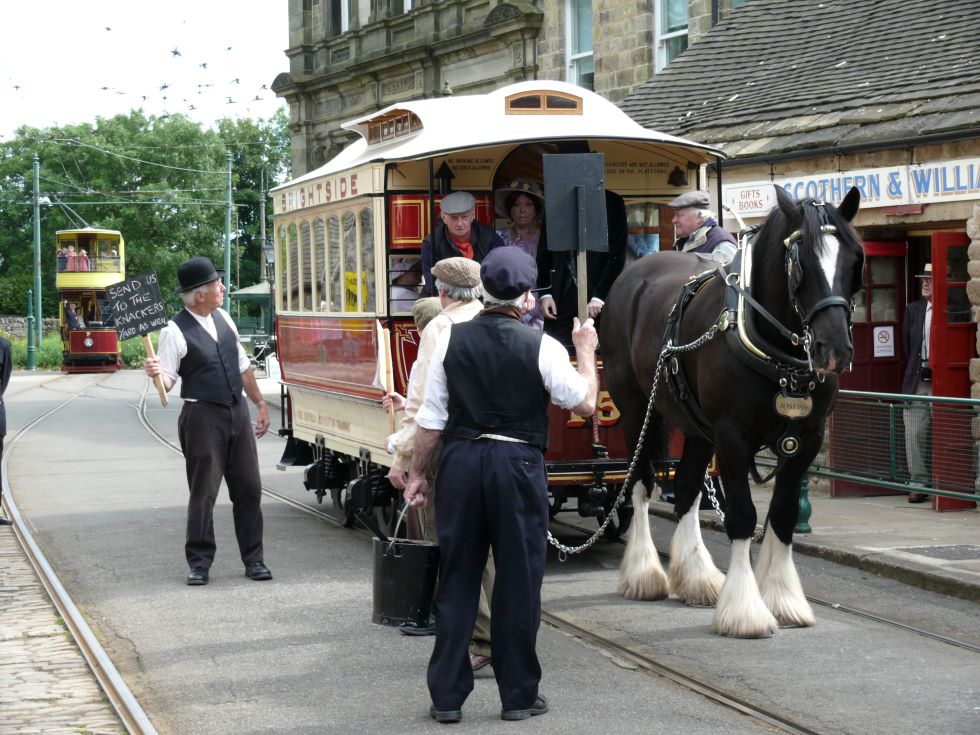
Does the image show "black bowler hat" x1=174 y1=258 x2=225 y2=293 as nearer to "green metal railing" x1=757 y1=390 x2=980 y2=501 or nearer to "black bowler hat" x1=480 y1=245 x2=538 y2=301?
"black bowler hat" x1=480 y1=245 x2=538 y2=301

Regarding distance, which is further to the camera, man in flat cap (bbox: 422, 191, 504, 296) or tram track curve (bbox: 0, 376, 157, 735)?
man in flat cap (bbox: 422, 191, 504, 296)

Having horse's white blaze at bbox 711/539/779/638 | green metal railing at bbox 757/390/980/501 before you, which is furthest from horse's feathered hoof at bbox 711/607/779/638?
green metal railing at bbox 757/390/980/501

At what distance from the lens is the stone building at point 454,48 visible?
2217 centimetres

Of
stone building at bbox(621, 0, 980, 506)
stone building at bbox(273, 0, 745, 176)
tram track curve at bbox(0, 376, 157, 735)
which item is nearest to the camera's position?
tram track curve at bbox(0, 376, 157, 735)

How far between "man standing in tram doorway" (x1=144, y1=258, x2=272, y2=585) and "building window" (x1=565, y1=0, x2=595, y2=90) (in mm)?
15477

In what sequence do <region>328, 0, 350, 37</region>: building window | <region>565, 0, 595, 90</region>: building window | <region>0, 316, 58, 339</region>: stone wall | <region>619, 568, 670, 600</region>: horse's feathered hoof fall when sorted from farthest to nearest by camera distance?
<region>0, 316, 58, 339</region>: stone wall, <region>328, 0, 350, 37</region>: building window, <region>565, 0, 595, 90</region>: building window, <region>619, 568, 670, 600</region>: horse's feathered hoof

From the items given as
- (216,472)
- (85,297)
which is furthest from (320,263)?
(85,297)

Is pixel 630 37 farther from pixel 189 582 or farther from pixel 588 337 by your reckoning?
pixel 588 337

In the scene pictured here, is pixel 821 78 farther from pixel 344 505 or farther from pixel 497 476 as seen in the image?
pixel 497 476

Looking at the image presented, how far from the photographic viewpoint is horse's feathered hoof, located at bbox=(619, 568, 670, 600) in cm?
876

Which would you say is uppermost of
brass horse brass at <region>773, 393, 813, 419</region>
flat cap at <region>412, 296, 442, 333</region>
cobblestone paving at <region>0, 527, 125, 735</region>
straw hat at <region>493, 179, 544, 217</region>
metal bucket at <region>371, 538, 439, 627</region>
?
straw hat at <region>493, 179, 544, 217</region>

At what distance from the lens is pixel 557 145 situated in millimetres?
10852

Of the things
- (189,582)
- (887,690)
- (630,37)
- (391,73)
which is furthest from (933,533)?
(391,73)

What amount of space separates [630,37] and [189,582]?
15037mm
